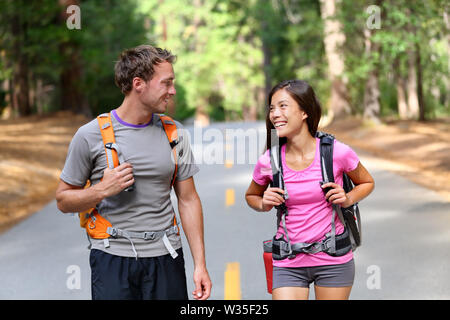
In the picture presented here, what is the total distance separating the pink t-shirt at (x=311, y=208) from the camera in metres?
4.23

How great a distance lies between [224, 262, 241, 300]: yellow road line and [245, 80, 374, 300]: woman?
293cm

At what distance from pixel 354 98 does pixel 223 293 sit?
114 ft

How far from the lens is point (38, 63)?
39344 millimetres

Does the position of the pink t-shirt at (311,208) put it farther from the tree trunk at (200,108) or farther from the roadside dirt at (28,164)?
the tree trunk at (200,108)

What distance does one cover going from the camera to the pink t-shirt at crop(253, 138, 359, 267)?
4227 millimetres

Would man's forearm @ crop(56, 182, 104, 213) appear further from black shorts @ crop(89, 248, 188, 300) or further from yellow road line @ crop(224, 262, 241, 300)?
yellow road line @ crop(224, 262, 241, 300)

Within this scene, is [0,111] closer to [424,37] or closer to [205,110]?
[424,37]

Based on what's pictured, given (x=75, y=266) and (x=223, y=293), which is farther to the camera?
(x=75, y=266)

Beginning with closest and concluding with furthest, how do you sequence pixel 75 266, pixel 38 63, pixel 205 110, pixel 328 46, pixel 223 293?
pixel 223 293 < pixel 75 266 < pixel 328 46 < pixel 38 63 < pixel 205 110

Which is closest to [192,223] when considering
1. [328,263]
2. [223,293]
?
[328,263]

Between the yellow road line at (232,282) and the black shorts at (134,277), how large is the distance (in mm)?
3110

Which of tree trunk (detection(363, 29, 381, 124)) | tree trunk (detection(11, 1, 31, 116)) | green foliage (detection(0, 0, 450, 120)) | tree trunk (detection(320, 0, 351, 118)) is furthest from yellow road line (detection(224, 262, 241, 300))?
tree trunk (detection(11, 1, 31, 116))

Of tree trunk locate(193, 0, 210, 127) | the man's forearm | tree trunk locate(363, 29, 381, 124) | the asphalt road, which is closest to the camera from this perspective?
the man's forearm

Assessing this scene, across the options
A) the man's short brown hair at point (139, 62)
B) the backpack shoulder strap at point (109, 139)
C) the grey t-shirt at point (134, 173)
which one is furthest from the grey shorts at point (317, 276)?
the man's short brown hair at point (139, 62)
